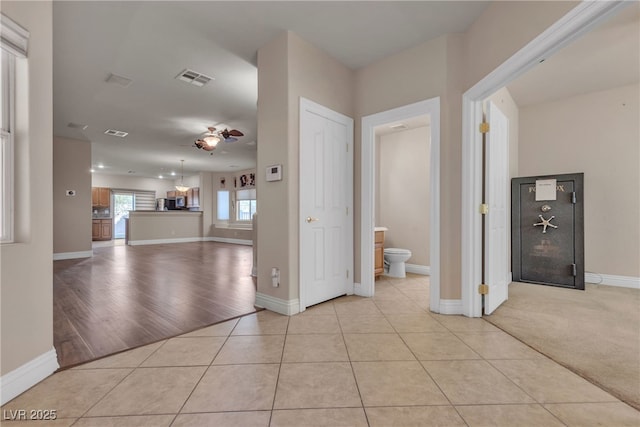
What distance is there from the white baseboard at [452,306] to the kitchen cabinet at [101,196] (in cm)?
1225

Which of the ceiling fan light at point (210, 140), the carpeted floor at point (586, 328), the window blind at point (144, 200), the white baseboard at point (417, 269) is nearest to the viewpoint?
the carpeted floor at point (586, 328)

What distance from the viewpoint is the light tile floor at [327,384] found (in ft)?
4.29

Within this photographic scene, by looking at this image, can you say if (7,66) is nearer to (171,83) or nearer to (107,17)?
(107,17)

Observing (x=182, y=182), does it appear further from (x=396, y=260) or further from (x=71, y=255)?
(x=396, y=260)

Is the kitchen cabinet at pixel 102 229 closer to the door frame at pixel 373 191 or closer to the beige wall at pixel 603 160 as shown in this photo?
the door frame at pixel 373 191

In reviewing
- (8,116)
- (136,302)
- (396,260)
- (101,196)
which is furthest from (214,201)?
(8,116)

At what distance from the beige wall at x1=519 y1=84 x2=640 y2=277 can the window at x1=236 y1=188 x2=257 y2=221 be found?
317 inches

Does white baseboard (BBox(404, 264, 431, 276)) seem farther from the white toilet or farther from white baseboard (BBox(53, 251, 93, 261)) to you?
white baseboard (BBox(53, 251, 93, 261))

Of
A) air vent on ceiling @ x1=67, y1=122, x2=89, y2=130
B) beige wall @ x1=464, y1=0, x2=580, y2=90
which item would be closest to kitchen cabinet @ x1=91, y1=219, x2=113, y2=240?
air vent on ceiling @ x1=67, y1=122, x2=89, y2=130

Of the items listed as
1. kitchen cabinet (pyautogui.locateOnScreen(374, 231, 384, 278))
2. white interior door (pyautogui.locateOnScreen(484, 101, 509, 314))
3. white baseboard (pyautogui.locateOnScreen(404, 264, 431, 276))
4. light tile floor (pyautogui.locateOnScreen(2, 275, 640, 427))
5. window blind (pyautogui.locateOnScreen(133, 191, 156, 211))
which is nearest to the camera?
light tile floor (pyautogui.locateOnScreen(2, 275, 640, 427))

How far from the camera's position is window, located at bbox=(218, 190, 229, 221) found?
1079 centimetres

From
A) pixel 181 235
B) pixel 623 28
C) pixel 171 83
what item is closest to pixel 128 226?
pixel 181 235

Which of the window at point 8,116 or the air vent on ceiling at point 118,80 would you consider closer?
the window at point 8,116

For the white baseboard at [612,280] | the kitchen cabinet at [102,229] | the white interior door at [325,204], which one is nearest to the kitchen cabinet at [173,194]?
the kitchen cabinet at [102,229]
